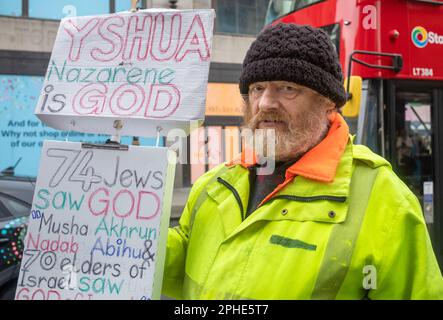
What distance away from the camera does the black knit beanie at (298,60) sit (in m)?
1.76

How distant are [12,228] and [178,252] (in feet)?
8.99

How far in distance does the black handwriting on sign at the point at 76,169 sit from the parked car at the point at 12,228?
2.53 m

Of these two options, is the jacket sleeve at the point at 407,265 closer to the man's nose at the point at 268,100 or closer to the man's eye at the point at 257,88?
the man's nose at the point at 268,100

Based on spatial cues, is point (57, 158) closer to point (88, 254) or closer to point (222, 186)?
point (88, 254)

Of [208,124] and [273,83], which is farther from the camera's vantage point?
[208,124]

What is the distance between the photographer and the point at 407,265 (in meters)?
1.48

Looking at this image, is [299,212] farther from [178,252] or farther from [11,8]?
[11,8]

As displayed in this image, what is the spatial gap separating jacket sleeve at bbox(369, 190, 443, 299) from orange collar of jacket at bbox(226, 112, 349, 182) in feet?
0.93

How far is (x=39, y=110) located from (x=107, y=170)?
1.35 ft

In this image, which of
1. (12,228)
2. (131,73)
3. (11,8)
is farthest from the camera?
(11,8)

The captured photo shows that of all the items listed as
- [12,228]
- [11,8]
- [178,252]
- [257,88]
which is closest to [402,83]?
[257,88]

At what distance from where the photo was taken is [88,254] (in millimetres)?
1715

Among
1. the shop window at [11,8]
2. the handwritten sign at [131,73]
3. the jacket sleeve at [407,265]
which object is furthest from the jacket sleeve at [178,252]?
the shop window at [11,8]
